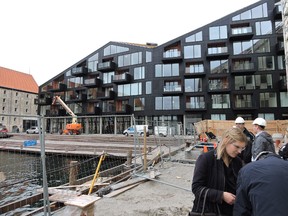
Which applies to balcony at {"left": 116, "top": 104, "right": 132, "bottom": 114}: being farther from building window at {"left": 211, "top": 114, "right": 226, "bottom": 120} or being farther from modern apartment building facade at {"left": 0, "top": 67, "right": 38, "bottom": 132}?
modern apartment building facade at {"left": 0, "top": 67, "right": 38, "bottom": 132}

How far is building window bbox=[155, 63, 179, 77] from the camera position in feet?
128

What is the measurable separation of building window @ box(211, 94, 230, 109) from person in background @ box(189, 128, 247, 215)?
3446cm

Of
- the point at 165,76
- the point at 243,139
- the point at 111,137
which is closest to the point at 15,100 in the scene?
the point at 165,76

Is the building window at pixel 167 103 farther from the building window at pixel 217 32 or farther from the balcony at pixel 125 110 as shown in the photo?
Result: the building window at pixel 217 32

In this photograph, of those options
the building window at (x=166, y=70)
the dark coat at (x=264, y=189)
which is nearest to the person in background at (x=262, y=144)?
the dark coat at (x=264, y=189)

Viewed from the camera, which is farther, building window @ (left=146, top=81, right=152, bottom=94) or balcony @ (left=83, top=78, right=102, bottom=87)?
balcony @ (left=83, top=78, right=102, bottom=87)

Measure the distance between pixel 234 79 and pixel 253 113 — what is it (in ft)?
19.4

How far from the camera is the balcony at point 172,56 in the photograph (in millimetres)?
37969

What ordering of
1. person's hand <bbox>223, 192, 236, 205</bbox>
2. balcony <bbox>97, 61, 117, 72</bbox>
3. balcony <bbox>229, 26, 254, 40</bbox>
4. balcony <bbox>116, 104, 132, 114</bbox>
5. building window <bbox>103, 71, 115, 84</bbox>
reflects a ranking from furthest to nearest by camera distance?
building window <bbox>103, 71, 115, 84</bbox>, balcony <bbox>97, 61, 117, 72</bbox>, balcony <bbox>116, 104, 132, 114</bbox>, balcony <bbox>229, 26, 254, 40</bbox>, person's hand <bbox>223, 192, 236, 205</bbox>

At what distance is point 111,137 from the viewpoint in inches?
938

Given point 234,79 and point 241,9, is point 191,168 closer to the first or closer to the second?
point 234,79

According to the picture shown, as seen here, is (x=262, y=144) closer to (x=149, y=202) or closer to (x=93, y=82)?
(x=149, y=202)

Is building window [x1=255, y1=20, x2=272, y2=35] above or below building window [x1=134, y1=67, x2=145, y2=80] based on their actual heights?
above

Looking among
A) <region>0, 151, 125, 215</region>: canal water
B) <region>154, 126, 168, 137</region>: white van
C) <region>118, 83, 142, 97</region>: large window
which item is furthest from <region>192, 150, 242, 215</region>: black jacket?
<region>118, 83, 142, 97</region>: large window
